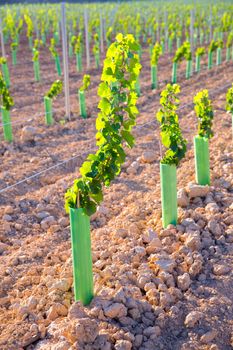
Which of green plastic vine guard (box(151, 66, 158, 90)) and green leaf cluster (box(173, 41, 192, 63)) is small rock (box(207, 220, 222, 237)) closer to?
green plastic vine guard (box(151, 66, 158, 90))

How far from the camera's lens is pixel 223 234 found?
5008 mm

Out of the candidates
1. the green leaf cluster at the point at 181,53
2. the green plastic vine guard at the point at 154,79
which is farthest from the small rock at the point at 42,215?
the green leaf cluster at the point at 181,53

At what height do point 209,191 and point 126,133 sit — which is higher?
point 126,133

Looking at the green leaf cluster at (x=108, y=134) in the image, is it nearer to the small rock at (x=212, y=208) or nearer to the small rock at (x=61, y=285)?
the small rock at (x=61, y=285)

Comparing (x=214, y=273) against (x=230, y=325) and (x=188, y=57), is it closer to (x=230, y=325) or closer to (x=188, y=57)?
(x=230, y=325)

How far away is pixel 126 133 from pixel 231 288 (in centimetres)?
144

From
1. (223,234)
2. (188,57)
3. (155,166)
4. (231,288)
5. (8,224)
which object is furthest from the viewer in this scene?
(188,57)

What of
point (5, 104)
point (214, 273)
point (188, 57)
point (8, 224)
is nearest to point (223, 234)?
point (214, 273)

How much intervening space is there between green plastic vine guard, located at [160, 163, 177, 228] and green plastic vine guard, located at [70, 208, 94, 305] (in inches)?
47.1

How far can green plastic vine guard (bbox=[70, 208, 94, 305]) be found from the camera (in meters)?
4.04

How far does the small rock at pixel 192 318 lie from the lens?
12.8 ft

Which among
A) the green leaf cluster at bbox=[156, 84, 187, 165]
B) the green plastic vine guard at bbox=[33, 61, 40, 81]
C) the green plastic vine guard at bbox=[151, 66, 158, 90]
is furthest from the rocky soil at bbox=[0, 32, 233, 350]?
the green plastic vine guard at bbox=[33, 61, 40, 81]

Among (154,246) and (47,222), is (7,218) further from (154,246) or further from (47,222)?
(154,246)

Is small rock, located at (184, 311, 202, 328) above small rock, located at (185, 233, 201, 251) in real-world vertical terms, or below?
below
